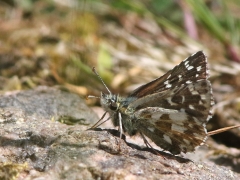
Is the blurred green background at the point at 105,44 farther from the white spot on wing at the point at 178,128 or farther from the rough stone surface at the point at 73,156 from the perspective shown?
the white spot on wing at the point at 178,128

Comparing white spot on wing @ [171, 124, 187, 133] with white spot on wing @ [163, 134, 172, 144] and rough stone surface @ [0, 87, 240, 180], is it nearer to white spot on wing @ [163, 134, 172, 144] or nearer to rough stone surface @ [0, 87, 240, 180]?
white spot on wing @ [163, 134, 172, 144]

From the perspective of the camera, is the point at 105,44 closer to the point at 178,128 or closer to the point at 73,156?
the point at 178,128

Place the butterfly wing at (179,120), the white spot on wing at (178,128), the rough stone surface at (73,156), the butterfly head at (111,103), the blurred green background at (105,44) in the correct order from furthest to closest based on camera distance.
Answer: the blurred green background at (105,44) → the butterfly head at (111,103) → the white spot on wing at (178,128) → the butterfly wing at (179,120) → the rough stone surface at (73,156)

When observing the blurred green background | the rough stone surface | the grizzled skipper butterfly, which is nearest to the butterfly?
the grizzled skipper butterfly

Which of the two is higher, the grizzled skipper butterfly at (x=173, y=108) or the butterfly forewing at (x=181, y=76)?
the butterfly forewing at (x=181, y=76)

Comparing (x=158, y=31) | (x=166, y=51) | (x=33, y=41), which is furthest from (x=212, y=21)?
(x=33, y=41)

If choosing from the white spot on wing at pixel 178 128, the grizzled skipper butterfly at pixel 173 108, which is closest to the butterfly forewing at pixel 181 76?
the grizzled skipper butterfly at pixel 173 108

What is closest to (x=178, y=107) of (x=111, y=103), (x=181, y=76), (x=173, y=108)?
(x=173, y=108)
